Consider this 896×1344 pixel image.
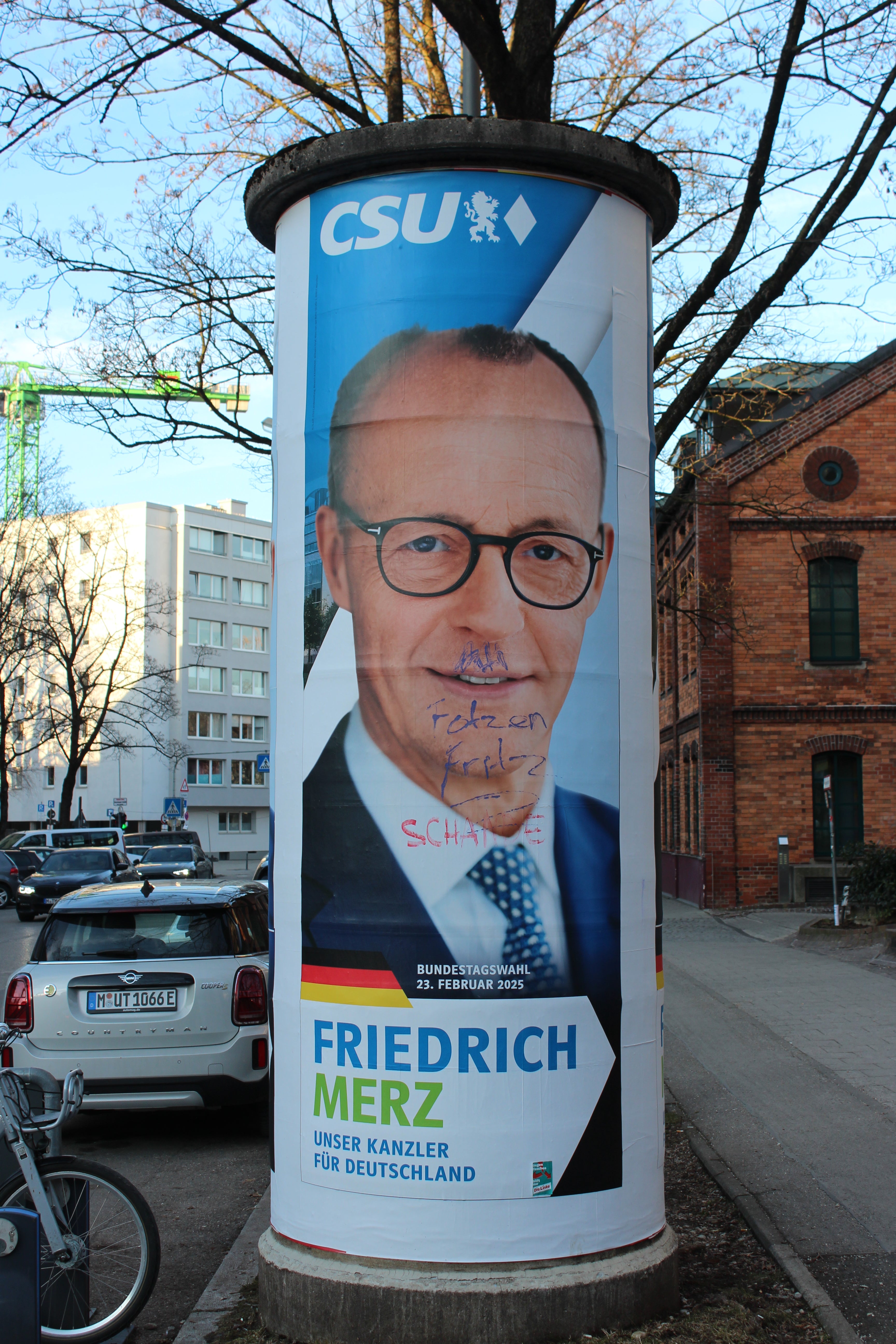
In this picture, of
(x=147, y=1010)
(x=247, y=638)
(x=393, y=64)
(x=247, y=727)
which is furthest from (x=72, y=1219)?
(x=247, y=638)

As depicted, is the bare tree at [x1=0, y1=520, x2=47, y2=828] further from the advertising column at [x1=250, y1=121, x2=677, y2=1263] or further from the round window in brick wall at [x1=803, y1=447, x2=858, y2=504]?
the advertising column at [x1=250, y1=121, x2=677, y2=1263]

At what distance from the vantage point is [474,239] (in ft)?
16.0

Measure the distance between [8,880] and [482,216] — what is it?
35.5m

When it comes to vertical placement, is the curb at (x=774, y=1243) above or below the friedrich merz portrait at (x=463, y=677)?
below

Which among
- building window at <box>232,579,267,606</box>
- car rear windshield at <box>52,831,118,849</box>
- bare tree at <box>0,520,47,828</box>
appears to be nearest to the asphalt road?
car rear windshield at <box>52,831,118,849</box>

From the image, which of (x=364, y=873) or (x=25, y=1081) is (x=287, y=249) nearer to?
(x=364, y=873)

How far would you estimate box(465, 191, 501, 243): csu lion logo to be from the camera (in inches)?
192

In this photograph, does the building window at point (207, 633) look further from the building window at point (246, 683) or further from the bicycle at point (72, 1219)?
the bicycle at point (72, 1219)

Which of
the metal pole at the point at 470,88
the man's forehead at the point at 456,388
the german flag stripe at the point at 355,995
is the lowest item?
the german flag stripe at the point at 355,995

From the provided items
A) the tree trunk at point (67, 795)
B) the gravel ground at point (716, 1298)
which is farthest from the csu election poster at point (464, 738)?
the tree trunk at point (67, 795)

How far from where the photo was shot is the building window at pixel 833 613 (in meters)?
29.6

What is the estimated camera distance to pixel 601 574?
4.95m

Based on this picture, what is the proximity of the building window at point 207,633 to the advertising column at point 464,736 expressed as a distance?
268 feet

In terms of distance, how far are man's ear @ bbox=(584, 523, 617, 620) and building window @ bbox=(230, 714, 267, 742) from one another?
82513mm
